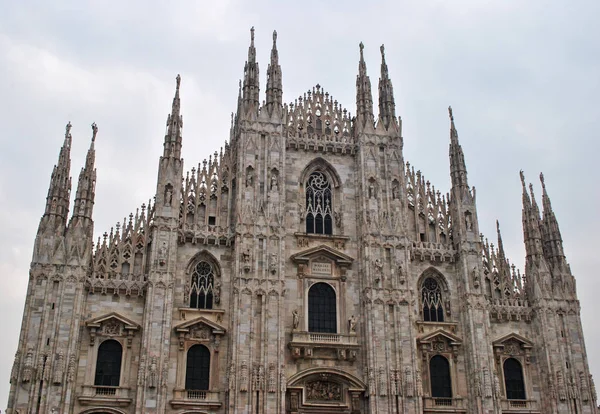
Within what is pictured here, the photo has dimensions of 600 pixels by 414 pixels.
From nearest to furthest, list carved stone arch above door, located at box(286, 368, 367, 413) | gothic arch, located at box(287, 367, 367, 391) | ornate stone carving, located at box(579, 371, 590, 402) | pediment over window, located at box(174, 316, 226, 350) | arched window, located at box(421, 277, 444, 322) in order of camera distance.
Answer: pediment over window, located at box(174, 316, 226, 350)
carved stone arch above door, located at box(286, 368, 367, 413)
gothic arch, located at box(287, 367, 367, 391)
ornate stone carving, located at box(579, 371, 590, 402)
arched window, located at box(421, 277, 444, 322)

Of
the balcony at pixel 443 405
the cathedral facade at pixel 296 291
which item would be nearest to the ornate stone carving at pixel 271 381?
the cathedral facade at pixel 296 291

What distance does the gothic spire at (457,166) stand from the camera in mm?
37562

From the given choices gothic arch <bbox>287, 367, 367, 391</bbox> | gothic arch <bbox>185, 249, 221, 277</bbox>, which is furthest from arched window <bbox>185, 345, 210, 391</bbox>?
gothic arch <bbox>287, 367, 367, 391</bbox>

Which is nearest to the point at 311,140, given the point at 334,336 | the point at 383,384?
the point at 334,336

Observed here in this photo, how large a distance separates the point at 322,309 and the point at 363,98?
40.8 ft

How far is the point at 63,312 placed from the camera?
29922 millimetres

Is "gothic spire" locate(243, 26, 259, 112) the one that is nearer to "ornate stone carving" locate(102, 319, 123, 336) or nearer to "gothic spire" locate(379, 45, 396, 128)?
"gothic spire" locate(379, 45, 396, 128)

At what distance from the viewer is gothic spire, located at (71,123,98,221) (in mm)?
32438

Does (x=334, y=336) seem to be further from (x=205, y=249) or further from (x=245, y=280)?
(x=205, y=249)

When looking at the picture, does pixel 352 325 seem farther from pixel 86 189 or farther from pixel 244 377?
pixel 86 189

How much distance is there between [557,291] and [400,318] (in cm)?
909

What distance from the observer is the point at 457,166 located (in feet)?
125

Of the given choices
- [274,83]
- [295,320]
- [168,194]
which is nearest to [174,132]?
[168,194]

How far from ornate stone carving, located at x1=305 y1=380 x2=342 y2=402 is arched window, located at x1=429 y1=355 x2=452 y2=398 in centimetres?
480
